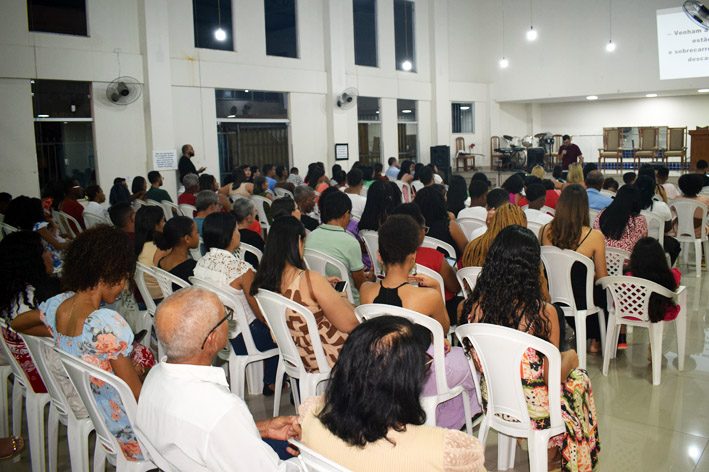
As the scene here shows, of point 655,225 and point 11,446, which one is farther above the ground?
point 655,225

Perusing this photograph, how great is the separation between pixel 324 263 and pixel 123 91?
733 cm

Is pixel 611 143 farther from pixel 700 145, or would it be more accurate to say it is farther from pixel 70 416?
pixel 70 416

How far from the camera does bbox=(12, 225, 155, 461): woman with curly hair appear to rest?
2.34 meters

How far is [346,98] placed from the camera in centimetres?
1367

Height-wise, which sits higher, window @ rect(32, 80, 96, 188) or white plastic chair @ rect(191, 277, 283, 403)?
window @ rect(32, 80, 96, 188)

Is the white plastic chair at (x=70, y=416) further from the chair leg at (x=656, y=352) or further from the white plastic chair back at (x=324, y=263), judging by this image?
the chair leg at (x=656, y=352)

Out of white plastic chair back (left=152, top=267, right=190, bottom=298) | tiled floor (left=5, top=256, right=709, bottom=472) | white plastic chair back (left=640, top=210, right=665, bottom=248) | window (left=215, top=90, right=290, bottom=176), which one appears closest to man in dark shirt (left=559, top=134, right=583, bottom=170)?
window (left=215, top=90, right=290, bottom=176)

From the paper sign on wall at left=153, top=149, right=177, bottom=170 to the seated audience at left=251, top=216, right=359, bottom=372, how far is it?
26.3 feet

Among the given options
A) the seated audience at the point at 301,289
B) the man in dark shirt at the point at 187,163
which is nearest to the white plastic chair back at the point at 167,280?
the seated audience at the point at 301,289

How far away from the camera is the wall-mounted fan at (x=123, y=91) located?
9883 millimetres

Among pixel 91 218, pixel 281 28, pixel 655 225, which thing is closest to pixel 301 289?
pixel 655 225

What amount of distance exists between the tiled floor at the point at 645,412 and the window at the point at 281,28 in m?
10.2

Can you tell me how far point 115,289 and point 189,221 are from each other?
4.49 ft

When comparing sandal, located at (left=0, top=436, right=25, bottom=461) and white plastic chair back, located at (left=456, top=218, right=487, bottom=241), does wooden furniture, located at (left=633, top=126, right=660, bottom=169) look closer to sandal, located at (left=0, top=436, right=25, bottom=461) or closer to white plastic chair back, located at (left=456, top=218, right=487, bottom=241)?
white plastic chair back, located at (left=456, top=218, right=487, bottom=241)
